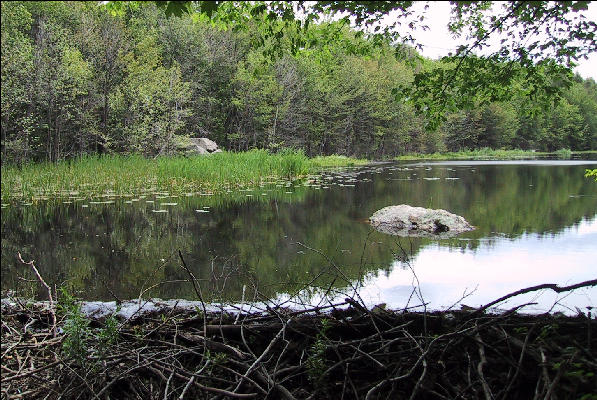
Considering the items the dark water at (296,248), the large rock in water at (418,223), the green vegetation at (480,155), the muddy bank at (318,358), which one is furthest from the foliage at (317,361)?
the green vegetation at (480,155)

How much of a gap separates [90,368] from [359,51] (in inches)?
147

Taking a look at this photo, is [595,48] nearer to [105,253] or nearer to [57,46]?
[105,253]

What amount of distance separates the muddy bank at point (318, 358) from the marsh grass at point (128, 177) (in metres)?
12.5

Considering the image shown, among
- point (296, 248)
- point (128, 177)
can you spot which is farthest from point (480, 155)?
point (296, 248)

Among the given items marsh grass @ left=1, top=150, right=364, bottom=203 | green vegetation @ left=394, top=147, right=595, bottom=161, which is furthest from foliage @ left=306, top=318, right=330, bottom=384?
green vegetation @ left=394, top=147, right=595, bottom=161

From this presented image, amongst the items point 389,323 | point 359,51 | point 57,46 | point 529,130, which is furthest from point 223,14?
Result: point 529,130

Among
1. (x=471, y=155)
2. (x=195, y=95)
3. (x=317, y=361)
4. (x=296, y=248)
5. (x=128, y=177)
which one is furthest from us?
(x=471, y=155)

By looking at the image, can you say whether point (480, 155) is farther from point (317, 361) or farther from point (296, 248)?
point (317, 361)

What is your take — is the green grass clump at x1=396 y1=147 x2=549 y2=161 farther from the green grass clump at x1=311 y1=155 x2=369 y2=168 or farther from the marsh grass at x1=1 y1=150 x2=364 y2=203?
the marsh grass at x1=1 y1=150 x2=364 y2=203

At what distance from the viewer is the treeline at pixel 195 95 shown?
62.2 feet

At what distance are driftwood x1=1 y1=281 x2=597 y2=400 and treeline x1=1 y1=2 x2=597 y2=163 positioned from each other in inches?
83.8

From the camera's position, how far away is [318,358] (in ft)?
8.41

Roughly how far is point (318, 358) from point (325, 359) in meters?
0.06

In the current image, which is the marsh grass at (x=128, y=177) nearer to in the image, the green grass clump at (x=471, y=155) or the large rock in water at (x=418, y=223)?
the large rock in water at (x=418, y=223)
